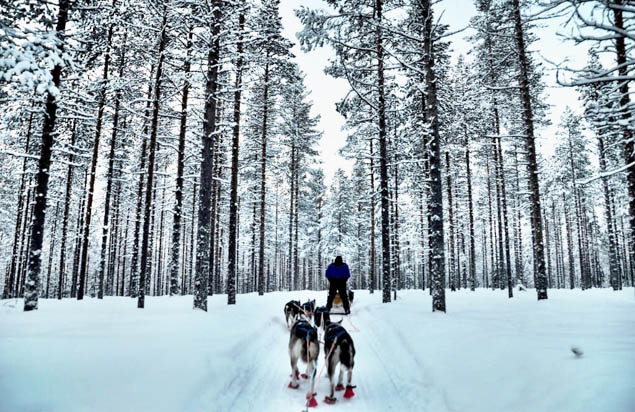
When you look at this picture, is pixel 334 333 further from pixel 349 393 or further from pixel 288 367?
pixel 288 367

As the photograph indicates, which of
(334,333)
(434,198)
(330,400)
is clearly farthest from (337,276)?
(330,400)

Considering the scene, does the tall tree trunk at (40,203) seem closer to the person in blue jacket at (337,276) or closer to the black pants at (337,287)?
the person in blue jacket at (337,276)

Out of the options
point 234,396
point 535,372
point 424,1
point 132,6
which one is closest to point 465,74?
point 424,1

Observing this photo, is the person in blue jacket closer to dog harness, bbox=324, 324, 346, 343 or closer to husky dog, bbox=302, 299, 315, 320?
husky dog, bbox=302, 299, 315, 320

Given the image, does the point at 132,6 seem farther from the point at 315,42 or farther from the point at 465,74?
the point at 465,74

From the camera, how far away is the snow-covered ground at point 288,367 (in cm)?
381

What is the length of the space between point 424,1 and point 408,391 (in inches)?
444

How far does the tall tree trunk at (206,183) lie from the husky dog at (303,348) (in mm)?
5796

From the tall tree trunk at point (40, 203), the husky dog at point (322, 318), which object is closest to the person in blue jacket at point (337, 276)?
the husky dog at point (322, 318)

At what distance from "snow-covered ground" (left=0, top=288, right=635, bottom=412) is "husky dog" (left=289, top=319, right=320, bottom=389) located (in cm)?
29

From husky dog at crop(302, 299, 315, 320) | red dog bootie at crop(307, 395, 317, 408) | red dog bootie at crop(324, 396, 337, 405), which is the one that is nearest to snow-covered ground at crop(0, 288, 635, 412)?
red dog bootie at crop(324, 396, 337, 405)

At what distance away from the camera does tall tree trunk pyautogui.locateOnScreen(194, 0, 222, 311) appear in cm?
1071

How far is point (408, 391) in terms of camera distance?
5293mm

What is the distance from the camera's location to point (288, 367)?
22.4 feet
